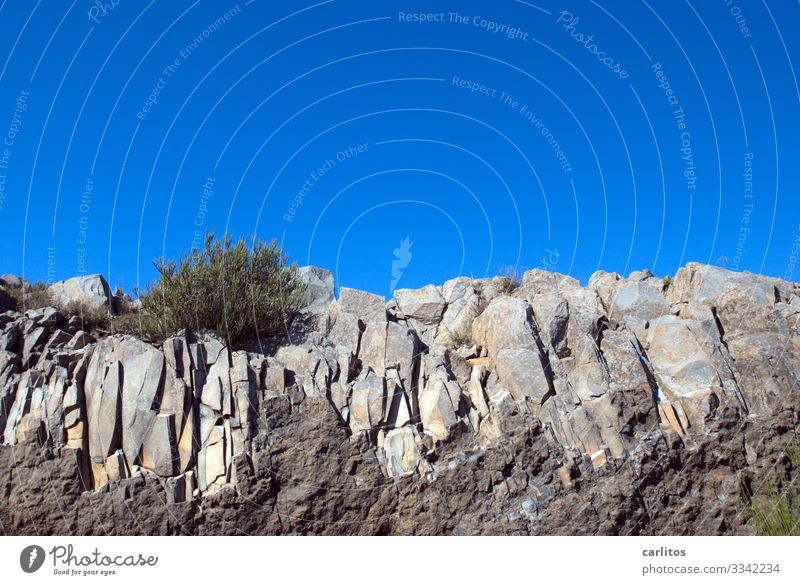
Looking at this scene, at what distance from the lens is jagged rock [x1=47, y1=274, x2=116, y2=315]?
1499 cm

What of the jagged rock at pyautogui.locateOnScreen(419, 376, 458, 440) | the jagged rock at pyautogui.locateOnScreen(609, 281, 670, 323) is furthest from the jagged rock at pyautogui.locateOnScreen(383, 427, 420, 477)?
the jagged rock at pyautogui.locateOnScreen(609, 281, 670, 323)

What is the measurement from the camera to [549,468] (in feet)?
37.1

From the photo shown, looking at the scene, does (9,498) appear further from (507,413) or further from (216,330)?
(507,413)

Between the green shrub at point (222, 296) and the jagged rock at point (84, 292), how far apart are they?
125 centimetres

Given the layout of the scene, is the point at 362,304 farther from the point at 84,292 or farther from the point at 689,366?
the point at 689,366

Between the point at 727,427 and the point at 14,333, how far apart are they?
1388 cm

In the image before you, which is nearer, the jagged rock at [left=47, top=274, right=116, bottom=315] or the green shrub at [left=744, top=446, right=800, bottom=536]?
the green shrub at [left=744, top=446, right=800, bottom=536]

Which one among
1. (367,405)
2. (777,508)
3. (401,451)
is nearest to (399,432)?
(401,451)

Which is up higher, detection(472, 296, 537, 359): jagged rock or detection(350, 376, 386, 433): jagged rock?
detection(472, 296, 537, 359): jagged rock

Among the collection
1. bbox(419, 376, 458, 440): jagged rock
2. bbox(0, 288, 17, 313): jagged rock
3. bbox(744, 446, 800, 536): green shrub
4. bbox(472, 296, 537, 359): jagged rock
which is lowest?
bbox(744, 446, 800, 536): green shrub
